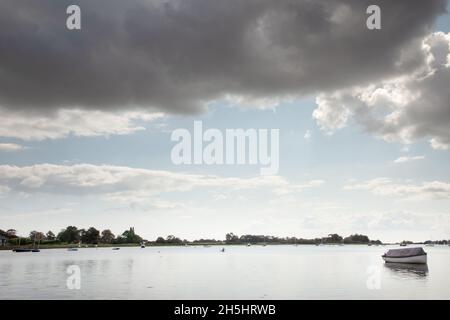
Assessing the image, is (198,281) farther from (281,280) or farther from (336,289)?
(336,289)

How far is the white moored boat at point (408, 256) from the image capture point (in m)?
120

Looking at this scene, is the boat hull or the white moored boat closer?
the boat hull

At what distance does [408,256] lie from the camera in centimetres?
12381

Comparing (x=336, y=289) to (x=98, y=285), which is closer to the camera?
(x=336, y=289)

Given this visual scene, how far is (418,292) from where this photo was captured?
65.4 metres

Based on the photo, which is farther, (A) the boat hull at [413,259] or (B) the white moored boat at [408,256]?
(B) the white moored boat at [408,256]

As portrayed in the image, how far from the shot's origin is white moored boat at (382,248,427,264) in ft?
394

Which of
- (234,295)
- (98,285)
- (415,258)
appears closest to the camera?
(234,295)

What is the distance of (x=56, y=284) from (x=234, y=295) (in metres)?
32.8

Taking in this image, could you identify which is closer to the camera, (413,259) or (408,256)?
(413,259)

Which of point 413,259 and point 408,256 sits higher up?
point 408,256
